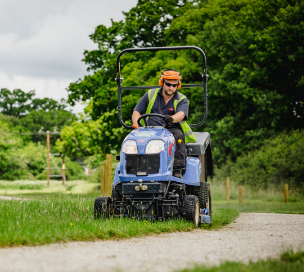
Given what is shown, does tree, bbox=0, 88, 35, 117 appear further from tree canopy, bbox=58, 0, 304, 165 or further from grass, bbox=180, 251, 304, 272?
grass, bbox=180, 251, 304, 272

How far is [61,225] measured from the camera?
581 cm

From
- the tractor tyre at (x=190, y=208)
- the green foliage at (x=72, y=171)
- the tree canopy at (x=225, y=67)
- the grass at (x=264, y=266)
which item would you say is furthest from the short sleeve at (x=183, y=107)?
the green foliage at (x=72, y=171)

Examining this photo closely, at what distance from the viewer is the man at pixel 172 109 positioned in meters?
7.25

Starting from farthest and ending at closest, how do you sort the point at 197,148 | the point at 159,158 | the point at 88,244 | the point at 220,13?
the point at 220,13 < the point at 197,148 < the point at 159,158 < the point at 88,244

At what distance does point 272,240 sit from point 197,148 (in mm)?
2640

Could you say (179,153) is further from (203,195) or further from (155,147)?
(203,195)

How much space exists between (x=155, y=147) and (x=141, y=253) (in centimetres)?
250

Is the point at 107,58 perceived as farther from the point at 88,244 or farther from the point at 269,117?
the point at 88,244

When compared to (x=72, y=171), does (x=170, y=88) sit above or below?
above

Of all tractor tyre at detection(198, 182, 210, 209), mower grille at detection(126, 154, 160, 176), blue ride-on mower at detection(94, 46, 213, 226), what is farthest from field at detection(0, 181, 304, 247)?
mower grille at detection(126, 154, 160, 176)

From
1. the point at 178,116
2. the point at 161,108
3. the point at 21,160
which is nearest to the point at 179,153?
the point at 178,116

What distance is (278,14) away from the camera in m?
24.8

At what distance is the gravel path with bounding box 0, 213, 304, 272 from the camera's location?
150 inches

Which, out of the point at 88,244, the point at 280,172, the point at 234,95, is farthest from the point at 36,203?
the point at 234,95
